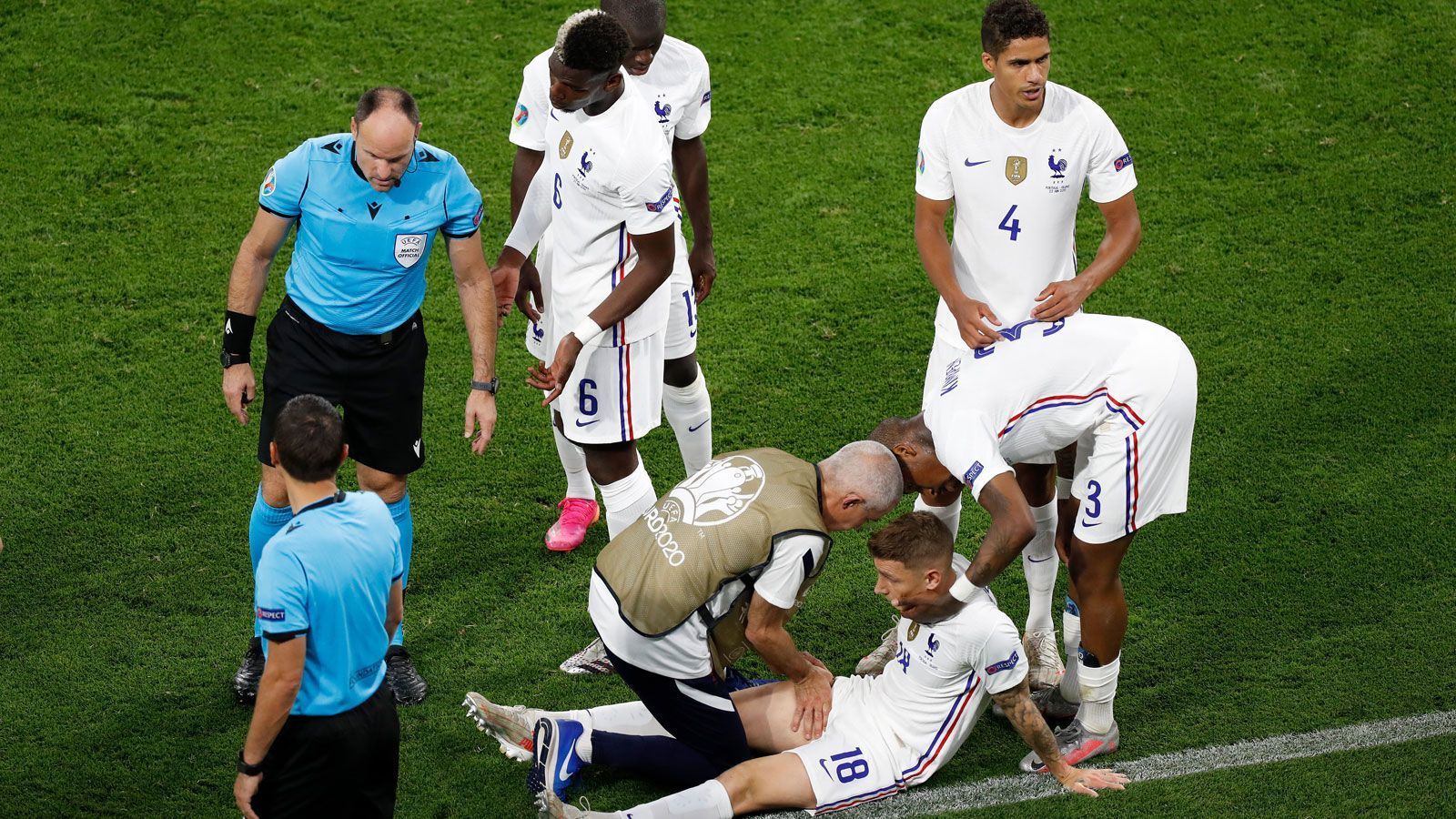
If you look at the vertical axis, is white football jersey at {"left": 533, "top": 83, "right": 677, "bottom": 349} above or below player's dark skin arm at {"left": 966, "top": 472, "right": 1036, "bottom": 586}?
above

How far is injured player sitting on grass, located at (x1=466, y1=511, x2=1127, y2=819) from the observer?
4234 millimetres

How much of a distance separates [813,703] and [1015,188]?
5.49ft

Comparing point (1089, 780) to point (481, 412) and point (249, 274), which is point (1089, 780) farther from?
point (249, 274)

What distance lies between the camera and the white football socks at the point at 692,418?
5617 mm

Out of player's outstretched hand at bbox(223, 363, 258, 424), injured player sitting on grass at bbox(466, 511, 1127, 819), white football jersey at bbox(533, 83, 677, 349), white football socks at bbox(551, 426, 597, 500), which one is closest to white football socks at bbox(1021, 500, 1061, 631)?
injured player sitting on grass at bbox(466, 511, 1127, 819)

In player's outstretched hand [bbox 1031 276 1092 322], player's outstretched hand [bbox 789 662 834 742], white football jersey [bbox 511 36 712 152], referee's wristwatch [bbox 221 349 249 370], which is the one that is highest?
white football jersey [bbox 511 36 712 152]

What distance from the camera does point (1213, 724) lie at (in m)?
4.80

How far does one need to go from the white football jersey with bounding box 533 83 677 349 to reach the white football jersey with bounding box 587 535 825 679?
1.01 metres

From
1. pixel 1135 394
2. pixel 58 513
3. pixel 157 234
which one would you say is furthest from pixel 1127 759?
pixel 157 234

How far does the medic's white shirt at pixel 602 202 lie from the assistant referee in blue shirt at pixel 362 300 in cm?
27

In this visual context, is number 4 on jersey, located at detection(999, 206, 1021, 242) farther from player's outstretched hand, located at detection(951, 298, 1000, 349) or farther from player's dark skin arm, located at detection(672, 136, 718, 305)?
player's dark skin arm, located at detection(672, 136, 718, 305)

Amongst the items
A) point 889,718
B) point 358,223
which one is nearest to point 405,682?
point 358,223

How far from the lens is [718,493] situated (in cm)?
426

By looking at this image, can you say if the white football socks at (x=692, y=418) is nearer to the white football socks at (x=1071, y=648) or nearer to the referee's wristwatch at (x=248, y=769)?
the white football socks at (x=1071, y=648)
